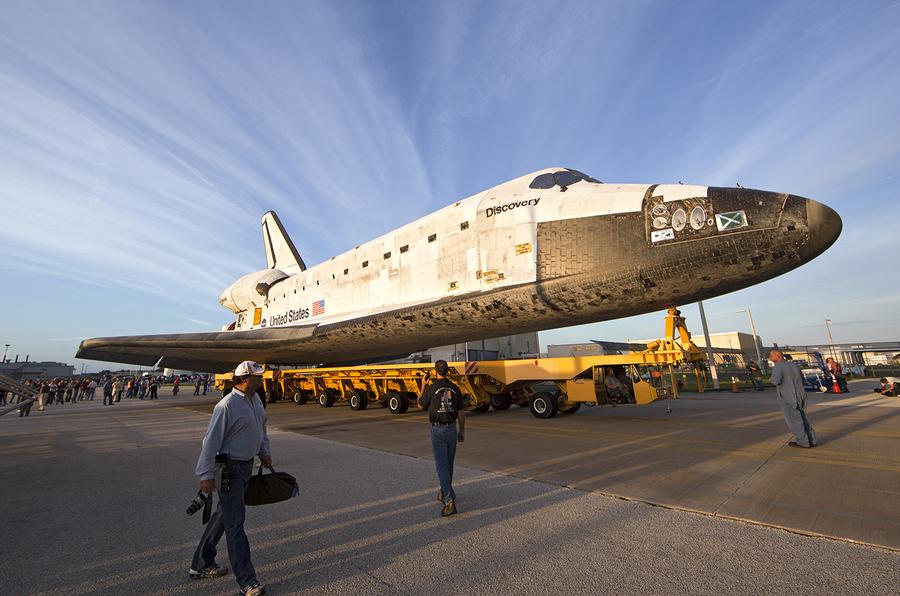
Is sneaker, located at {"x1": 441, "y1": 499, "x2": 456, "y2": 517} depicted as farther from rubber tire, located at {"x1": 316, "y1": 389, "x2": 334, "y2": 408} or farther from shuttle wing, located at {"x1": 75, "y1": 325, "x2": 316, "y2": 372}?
rubber tire, located at {"x1": 316, "y1": 389, "x2": 334, "y2": 408}

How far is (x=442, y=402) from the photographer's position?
3.79 m

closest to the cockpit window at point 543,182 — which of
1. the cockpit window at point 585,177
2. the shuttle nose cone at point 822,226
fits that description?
the cockpit window at point 585,177

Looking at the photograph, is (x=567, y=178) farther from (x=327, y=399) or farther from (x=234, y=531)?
(x=327, y=399)

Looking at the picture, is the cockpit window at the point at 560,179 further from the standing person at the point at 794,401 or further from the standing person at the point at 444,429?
the standing person at the point at 444,429

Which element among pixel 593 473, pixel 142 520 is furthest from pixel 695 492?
pixel 142 520

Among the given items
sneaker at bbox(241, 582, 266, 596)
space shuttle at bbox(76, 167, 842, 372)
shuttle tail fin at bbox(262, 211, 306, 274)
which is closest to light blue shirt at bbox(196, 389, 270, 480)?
sneaker at bbox(241, 582, 266, 596)

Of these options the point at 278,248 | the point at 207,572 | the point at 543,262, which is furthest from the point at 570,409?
the point at 278,248

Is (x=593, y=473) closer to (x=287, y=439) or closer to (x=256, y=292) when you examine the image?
(x=287, y=439)

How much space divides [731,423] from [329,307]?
9874 mm

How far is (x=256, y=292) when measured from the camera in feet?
52.8

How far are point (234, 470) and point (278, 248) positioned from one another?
18994mm

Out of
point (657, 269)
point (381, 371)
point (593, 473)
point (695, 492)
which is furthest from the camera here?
point (381, 371)

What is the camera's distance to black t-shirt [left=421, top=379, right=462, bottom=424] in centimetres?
376

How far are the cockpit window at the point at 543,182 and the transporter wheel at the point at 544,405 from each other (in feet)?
15.8
